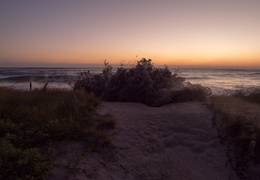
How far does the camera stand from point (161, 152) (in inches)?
212

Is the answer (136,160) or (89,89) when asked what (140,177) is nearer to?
(136,160)

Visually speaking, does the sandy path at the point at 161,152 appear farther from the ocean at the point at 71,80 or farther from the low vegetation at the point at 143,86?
the ocean at the point at 71,80

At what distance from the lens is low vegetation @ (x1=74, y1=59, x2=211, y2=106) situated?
9.44 meters

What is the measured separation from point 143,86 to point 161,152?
457cm

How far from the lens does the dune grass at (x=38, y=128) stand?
4.16 m

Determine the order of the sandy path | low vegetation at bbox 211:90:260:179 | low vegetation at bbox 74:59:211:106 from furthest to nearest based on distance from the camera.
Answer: low vegetation at bbox 74:59:211:106
low vegetation at bbox 211:90:260:179
the sandy path

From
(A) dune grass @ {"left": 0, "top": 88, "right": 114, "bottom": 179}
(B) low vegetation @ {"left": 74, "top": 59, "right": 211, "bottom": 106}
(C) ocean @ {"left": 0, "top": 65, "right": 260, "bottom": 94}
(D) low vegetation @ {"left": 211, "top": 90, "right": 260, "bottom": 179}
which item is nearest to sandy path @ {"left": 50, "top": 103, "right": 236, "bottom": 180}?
(D) low vegetation @ {"left": 211, "top": 90, "right": 260, "bottom": 179}

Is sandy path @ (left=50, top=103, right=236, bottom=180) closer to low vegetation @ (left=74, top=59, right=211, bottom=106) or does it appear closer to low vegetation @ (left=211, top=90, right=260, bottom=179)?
low vegetation @ (left=211, top=90, right=260, bottom=179)

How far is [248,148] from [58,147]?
120 inches

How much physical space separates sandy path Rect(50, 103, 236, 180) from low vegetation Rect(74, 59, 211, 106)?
7.23ft

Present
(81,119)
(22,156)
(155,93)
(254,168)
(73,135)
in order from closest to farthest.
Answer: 1. (22,156)
2. (254,168)
3. (73,135)
4. (81,119)
5. (155,93)

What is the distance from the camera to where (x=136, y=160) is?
5.03 metres

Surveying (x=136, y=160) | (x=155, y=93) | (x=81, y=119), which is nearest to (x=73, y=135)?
(x=81, y=119)

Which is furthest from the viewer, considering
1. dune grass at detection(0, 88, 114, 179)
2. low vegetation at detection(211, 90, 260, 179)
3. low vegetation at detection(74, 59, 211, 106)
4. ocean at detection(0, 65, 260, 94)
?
ocean at detection(0, 65, 260, 94)
